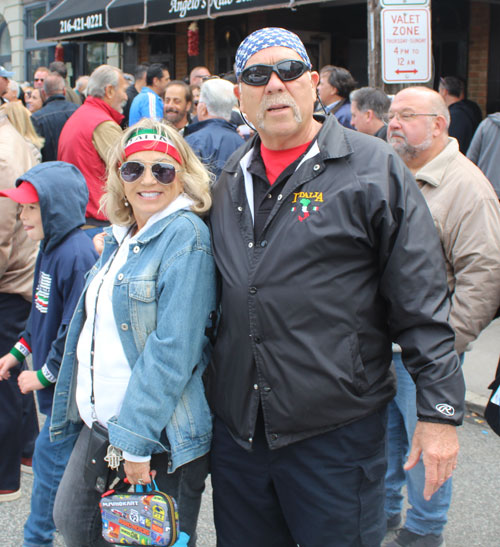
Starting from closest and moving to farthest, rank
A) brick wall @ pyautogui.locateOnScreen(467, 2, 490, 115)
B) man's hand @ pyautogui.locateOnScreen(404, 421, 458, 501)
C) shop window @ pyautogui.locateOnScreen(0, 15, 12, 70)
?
man's hand @ pyautogui.locateOnScreen(404, 421, 458, 501)
brick wall @ pyautogui.locateOnScreen(467, 2, 490, 115)
shop window @ pyautogui.locateOnScreen(0, 15, 12, 70)

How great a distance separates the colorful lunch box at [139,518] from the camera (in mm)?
2174

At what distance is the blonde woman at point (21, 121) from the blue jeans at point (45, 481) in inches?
87.6

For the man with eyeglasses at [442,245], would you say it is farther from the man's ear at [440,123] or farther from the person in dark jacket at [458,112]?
the person in dark jacket at [458,112]

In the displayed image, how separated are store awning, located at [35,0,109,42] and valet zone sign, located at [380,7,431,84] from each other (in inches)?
354

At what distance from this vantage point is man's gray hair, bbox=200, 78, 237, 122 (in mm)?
5361

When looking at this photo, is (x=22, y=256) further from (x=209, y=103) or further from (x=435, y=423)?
(x=435, y=423)

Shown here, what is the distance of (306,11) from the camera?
12109mm

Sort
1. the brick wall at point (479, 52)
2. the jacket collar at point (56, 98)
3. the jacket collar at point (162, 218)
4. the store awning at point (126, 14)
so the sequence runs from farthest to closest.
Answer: the store awning at point (126, 14), the brick wall at point (479, 52), the jacket collar at point (56, 98), the jacket collar at point (162, 218)

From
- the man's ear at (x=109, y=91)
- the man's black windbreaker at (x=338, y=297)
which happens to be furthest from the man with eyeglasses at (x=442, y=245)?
the man's ear at (x=109, y=91)

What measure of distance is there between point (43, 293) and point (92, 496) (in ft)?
2.97

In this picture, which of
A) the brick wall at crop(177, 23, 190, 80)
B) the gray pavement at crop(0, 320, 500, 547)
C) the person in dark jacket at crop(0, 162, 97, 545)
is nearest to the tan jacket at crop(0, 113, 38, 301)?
the person in dark jacket at crop(0, 162, 97, 545)

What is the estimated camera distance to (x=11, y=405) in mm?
3664

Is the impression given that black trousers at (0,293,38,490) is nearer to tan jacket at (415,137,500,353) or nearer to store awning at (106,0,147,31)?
tan jacket at (415,137,500,353)

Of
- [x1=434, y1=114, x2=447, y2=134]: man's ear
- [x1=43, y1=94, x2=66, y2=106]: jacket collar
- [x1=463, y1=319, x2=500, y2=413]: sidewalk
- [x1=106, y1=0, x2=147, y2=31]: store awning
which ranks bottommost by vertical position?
[x1=463, y1=319, x2=500, y2=413]: sidewalk
